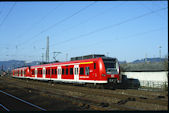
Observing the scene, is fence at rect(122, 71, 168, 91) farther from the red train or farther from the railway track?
the railway track

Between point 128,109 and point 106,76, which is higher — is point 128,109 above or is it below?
below

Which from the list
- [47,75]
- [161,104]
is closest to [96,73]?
[161,104]

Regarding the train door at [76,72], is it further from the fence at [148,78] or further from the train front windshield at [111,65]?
the fence at [148,78]

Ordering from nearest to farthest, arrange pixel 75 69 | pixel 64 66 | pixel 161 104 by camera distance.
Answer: pixel 161 104
pixel 75 69
pixel 64 66

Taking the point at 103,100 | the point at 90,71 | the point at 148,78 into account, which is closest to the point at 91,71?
the point at 90,71

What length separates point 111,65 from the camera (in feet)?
71.2

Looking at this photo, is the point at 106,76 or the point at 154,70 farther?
the point at 154,70

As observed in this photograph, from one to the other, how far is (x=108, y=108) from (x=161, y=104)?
3136mm

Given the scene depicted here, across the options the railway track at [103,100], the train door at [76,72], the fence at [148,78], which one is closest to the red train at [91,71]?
the train door at [76,72]

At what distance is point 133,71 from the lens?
33688mm

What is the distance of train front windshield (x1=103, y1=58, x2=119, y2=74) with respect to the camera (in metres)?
21.1

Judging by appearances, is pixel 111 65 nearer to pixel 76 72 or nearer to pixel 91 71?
pixel 91 71

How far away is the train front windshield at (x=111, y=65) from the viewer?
69.4 ft

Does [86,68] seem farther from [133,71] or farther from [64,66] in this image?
[133,71]
